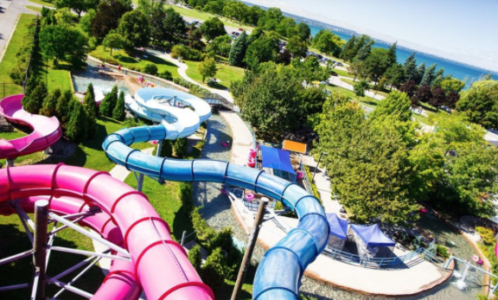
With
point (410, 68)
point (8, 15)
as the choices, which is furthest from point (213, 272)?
point (410, 68)

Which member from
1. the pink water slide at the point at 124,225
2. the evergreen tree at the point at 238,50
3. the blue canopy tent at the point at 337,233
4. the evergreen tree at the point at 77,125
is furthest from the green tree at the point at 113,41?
the blue canopy tent at the point at 337,233

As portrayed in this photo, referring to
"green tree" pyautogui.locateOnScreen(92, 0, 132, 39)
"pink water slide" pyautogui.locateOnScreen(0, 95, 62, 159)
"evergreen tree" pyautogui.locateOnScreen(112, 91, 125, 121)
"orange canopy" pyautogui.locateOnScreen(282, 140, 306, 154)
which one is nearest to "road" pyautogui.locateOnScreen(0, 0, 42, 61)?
"green tree" pyautogui.locateOnScreen(92, 0, 132, 39)

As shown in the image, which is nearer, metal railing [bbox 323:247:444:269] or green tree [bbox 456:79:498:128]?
metal railing [bbox 323:247:444:269]

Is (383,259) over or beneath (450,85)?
beneath

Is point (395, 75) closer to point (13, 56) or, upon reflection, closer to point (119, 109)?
point (119, 109)

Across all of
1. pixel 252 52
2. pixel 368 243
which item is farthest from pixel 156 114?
pixel 252 52

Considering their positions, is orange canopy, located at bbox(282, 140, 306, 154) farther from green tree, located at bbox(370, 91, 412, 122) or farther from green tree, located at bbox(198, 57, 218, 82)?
green tree, located at bbox(198, 57, 218, 82)
